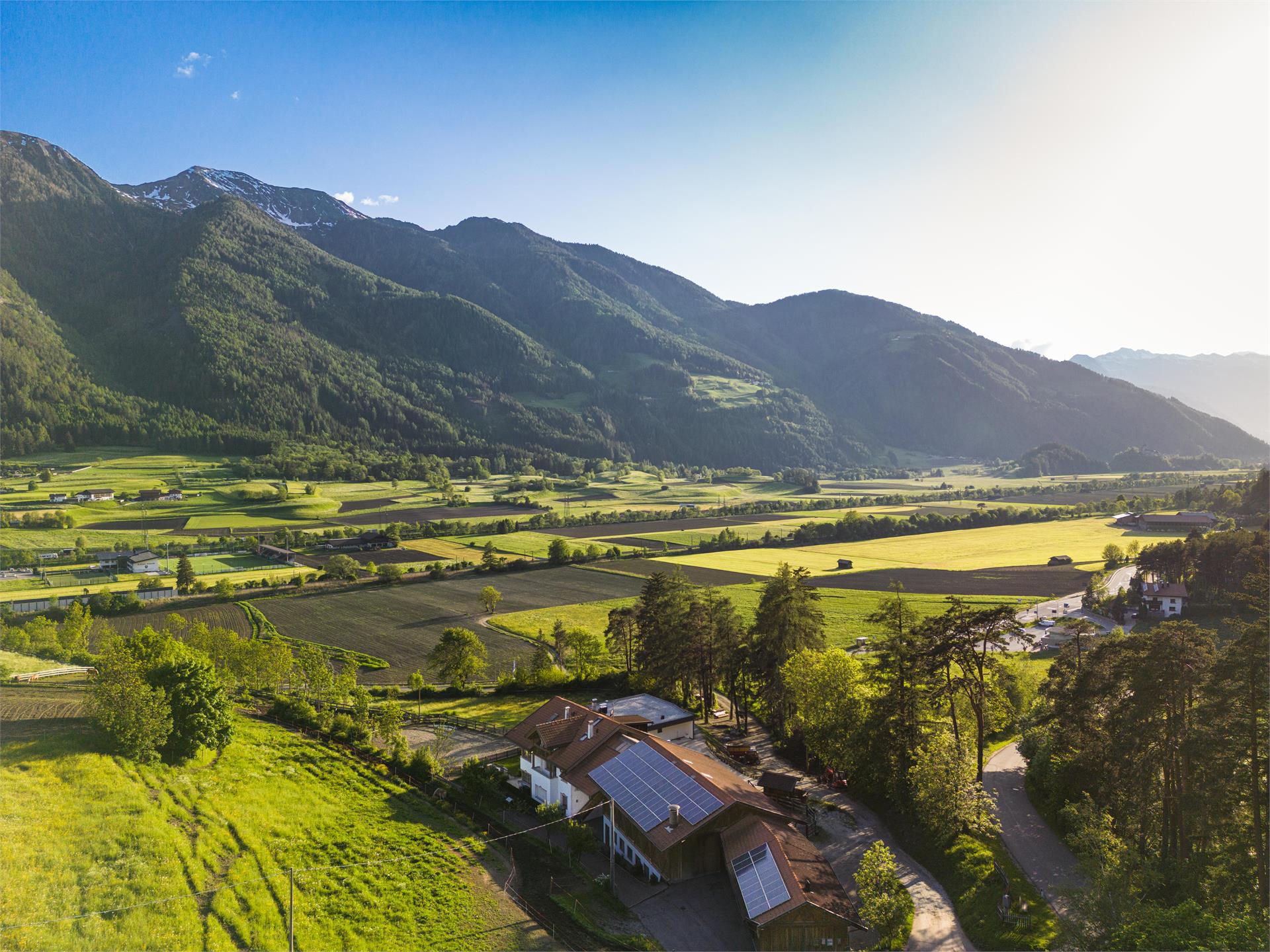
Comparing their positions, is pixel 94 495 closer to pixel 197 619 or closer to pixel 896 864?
pixel 197 619

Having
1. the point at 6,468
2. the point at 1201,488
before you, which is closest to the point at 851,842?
the point at 1201,488

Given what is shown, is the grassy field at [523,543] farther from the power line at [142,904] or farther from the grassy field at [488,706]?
the power line at [142,904]

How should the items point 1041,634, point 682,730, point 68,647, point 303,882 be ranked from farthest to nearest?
point 1041,634 < point 68,647 < point 682,730 < point 303,882

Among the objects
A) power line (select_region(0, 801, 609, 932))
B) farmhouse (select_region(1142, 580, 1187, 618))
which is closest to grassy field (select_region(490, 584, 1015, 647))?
farmhouse (select_region(1142, 580, 1187, 618))

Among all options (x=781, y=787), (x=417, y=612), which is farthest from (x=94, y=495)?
(x=781, y=787)

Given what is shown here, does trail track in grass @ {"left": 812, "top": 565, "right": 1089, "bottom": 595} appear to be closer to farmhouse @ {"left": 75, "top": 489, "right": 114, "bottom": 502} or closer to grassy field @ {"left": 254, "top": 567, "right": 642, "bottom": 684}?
grassy field @ {"left": 254, "top": 567, "right": 642, "bottom": 684}

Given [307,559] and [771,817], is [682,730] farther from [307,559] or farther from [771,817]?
[307,559]
